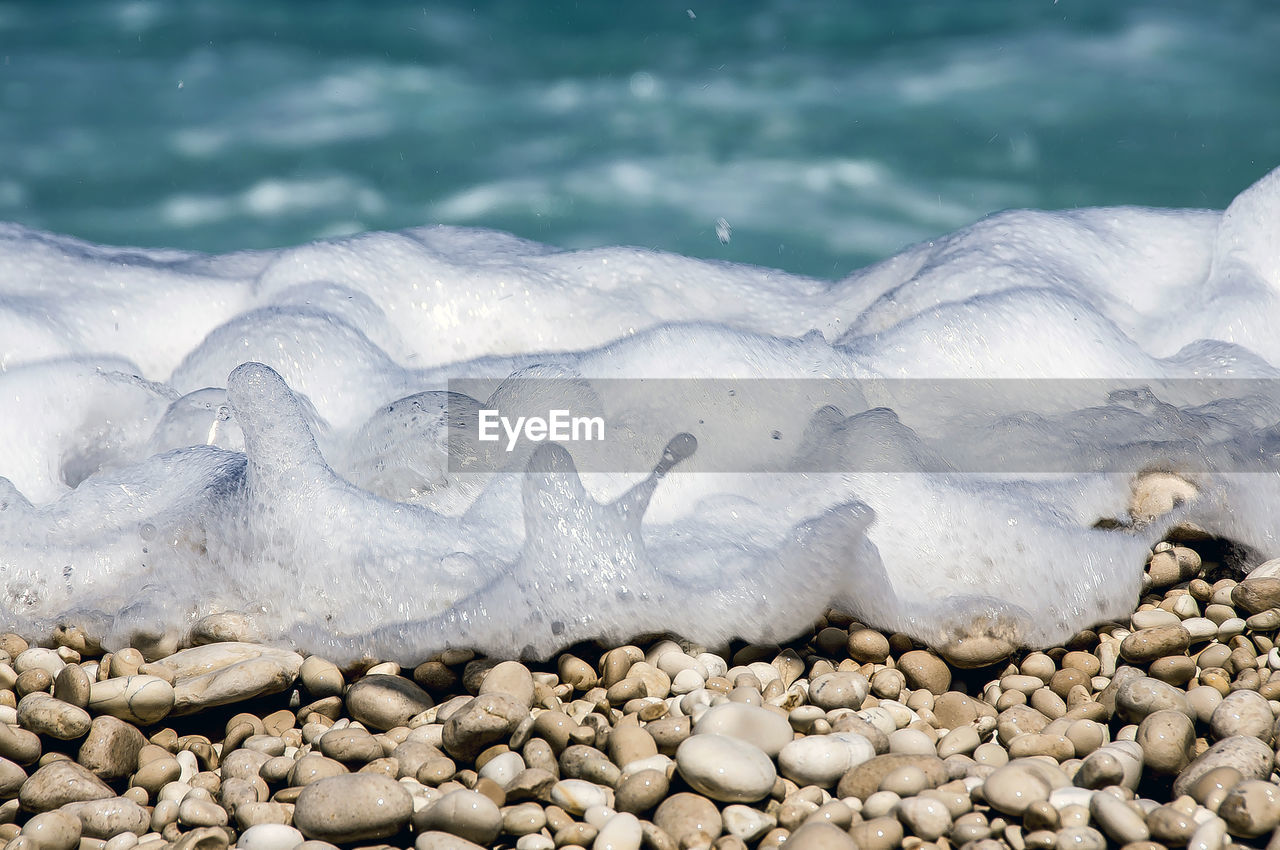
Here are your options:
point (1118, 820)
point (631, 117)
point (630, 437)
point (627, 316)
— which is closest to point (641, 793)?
point (1118, 820)

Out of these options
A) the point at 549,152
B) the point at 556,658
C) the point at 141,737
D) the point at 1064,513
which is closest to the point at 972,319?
the point at 1064,513

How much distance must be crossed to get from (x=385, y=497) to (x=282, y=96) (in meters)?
3.56

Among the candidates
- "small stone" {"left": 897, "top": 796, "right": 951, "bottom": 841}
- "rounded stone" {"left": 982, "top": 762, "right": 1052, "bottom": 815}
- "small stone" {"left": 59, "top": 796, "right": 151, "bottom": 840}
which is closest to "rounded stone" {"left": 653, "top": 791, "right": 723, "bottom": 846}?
"small stone" {"left": 897, "top": 796, "right": 951, "bottom": 841}

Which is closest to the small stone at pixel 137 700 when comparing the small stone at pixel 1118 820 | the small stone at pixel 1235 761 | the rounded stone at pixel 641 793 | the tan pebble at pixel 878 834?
the rounded stone at pixel 641 793

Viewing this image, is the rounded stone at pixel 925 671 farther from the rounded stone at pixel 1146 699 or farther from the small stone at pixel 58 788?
the small stone at pixel 58 788

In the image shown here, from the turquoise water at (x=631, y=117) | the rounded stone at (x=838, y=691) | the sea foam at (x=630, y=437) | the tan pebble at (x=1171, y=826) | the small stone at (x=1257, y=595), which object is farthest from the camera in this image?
the turquoise water at (x=631, y=117)

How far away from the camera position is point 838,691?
154cm

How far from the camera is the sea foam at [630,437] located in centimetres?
181

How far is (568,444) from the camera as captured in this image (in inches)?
85.6

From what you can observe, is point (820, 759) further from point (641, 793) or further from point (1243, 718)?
point (1243, 718)

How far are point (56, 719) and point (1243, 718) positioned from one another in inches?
62.5

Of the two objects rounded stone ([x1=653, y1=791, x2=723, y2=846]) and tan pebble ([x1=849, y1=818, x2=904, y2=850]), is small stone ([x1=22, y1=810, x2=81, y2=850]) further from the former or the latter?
tan pebble ([x1=849, y1=818, x2=904, y2=850])

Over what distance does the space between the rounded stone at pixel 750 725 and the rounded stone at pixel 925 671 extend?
0.86 ft

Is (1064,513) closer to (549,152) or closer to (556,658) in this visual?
(556,658)
